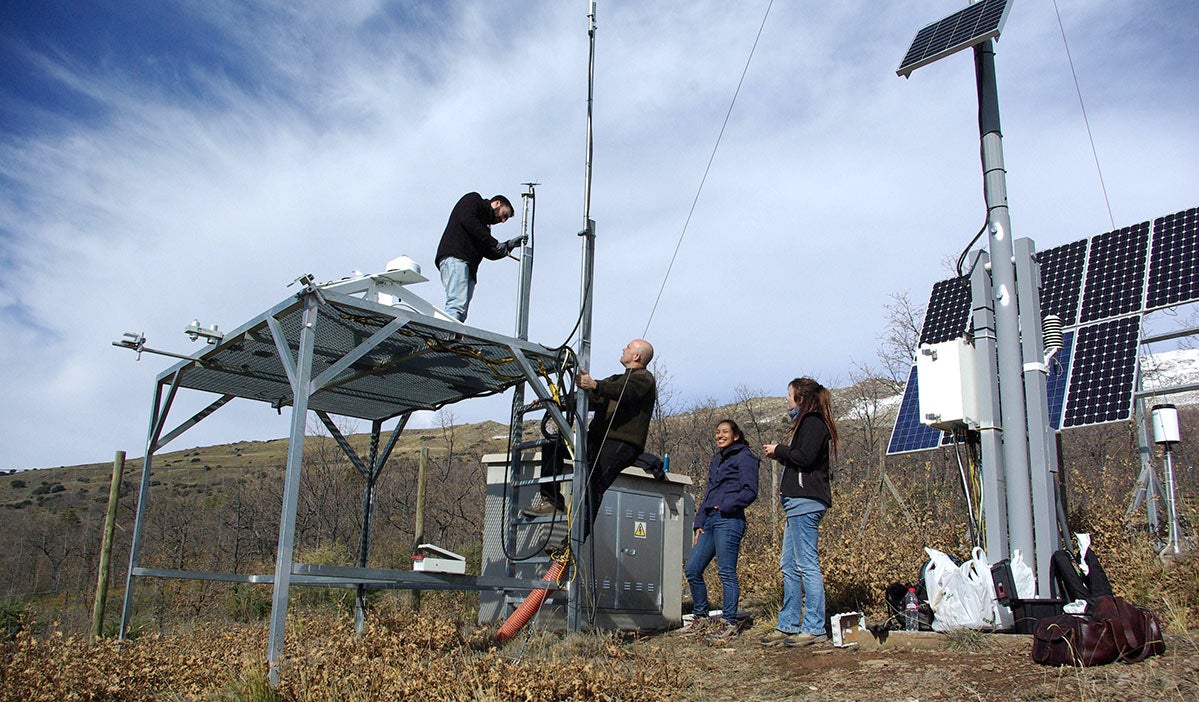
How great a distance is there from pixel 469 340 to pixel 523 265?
1382 mm

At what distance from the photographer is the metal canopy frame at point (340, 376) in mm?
6098

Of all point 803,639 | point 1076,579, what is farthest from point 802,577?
point 1076,579

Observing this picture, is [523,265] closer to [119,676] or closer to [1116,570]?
[119,676]

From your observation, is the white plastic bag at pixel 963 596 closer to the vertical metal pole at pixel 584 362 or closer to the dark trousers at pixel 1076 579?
the dark trousers at pixel 1076 579

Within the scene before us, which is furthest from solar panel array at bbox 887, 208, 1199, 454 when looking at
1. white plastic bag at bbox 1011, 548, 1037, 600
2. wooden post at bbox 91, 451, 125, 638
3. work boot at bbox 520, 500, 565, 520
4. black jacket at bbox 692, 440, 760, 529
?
wooden post at bbox 91, 451, 125, 638

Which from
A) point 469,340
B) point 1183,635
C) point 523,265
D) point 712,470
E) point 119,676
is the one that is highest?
point 523,265

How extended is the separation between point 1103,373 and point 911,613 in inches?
160

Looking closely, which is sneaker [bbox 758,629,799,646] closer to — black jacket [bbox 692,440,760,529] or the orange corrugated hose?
black jacket [bbox 692,440,760,529]

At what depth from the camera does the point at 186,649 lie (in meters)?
6.68

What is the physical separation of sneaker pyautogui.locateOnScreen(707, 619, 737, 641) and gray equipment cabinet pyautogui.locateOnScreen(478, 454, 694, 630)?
1.08 m

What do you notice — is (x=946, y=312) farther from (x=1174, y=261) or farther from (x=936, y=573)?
(x=936, y=573)

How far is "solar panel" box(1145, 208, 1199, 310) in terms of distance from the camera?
30.5 feet

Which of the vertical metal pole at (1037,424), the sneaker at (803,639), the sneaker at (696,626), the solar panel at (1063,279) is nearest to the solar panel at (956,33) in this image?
the vertical metal pole at (1037,424)

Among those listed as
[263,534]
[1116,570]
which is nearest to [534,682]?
[1116,570]
